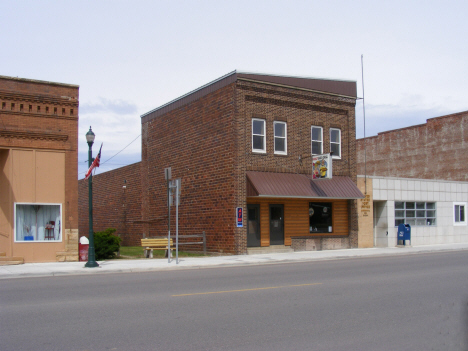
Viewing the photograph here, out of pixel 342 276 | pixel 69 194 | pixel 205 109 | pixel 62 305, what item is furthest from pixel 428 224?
pixel 62 305

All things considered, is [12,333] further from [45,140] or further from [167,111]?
[167,111]

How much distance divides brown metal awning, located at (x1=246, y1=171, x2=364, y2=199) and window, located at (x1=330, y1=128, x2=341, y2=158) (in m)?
1.41

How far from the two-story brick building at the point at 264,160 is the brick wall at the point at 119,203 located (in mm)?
3871

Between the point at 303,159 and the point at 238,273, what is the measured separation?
37.1 ft

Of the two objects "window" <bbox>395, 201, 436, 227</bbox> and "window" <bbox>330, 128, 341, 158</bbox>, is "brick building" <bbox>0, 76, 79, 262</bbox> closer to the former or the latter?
"window" <bbox>330, 128, 341, 158</bbox>

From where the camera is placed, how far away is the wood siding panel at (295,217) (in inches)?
968

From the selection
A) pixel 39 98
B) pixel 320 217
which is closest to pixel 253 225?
pixel 320 217

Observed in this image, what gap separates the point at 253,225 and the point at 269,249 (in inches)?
55.2

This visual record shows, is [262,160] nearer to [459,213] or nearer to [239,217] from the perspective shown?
[239,217]

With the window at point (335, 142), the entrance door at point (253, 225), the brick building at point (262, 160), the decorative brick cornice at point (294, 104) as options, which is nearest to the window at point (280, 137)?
the brick building at point (262, 160)

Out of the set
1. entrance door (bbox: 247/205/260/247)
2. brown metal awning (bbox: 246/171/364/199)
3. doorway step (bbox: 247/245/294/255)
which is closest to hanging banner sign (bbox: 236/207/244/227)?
brown metal awning (bbox: 246/171/364/199)

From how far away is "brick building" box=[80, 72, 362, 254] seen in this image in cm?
2375

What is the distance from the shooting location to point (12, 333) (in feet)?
24.4

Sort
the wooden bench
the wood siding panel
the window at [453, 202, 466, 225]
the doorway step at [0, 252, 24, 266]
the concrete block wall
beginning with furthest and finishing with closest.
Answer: the window at [453, 202, 466, 225] → the concrete block wall → the wood siding panel → the wooden bench → the doorway step at [0, 252, 24, 266]
